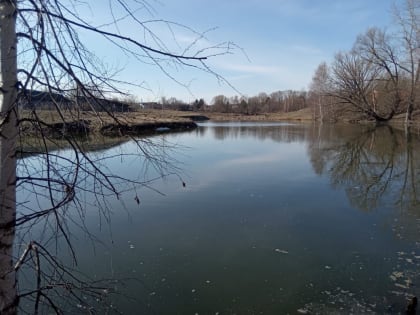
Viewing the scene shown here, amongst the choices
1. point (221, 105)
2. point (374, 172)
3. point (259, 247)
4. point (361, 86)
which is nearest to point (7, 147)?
point (259, 247)

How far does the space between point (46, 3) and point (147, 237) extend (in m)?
5.04

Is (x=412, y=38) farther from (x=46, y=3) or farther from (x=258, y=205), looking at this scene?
(x=46, y=3)

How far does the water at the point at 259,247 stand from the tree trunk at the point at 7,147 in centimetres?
79

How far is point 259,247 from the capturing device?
223 inches

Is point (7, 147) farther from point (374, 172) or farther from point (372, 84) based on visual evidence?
point (372, 84)

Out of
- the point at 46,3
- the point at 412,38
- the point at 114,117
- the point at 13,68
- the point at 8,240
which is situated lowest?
the point at 8,240

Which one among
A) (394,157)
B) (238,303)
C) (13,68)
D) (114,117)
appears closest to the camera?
(13,68)

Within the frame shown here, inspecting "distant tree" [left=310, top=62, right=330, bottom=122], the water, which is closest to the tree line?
"distant tree" [left=310, top=62, right=330, bottom=122]

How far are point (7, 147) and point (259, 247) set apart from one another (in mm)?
4816

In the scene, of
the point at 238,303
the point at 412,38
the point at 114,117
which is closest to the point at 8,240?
the point at 114,117

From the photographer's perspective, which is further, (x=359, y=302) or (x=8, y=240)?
(x=359, y=302)

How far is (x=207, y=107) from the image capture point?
9256 centimetres

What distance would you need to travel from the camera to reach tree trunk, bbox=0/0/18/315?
135cm

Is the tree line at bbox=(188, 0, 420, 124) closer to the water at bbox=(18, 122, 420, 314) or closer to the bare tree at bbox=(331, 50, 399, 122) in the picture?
the bare tree at bbox=(331, 50, 399, 122)
